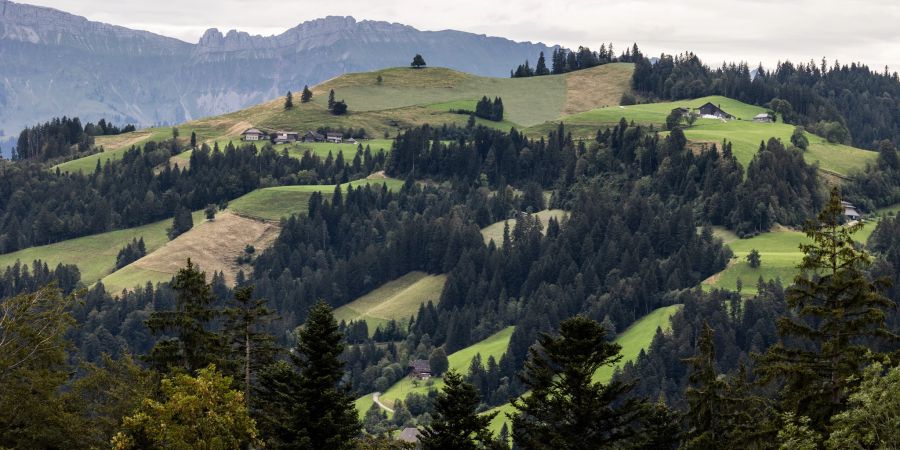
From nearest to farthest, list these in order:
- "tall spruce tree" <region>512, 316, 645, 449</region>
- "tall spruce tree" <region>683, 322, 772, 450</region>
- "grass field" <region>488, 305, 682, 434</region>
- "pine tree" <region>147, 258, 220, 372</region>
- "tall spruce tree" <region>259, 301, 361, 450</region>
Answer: "tall spruce tree" <region>683, 322, 772, 450</region>
"tall spruce tree" <region>512, 316, 645, 449</region>
"tall spruce tree" <region>259, 301, 361, 450</region>
"pine tree" <region>147, 258, 220, 372</region>
"grass field" <region>488, 305, 682, 434</region>

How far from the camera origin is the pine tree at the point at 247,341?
64688 millimetres

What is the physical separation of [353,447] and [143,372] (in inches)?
429

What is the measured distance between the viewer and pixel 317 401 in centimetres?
6125

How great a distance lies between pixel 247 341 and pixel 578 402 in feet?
59.4

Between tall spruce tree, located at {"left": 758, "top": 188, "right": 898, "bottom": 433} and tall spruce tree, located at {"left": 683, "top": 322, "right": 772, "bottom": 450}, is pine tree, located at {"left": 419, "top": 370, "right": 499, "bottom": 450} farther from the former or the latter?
tall spruce tree, located at {"left": 758, "top": 188, "right": 898, "bottom": 433}

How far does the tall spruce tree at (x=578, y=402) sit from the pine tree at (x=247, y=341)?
48.2ft

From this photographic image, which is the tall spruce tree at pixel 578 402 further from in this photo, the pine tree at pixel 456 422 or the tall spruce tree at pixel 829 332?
the tall spruce tree at pixel 829 332

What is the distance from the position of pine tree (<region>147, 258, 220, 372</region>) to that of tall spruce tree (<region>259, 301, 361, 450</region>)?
433cm

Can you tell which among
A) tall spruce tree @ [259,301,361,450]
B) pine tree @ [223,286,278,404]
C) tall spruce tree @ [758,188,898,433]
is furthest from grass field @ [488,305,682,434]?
tall spruce tree @ [758,188,898,433]

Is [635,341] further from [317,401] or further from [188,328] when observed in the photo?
[317,401]

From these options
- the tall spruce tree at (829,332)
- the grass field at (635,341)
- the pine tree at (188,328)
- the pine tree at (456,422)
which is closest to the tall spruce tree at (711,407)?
the tall spruce tree at (829,332)

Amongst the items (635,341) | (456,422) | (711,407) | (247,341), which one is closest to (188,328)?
(247,341)

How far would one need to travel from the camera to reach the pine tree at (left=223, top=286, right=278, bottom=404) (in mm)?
Answer: 64688

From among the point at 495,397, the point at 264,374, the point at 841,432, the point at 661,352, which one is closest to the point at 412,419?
the point at 495,397
